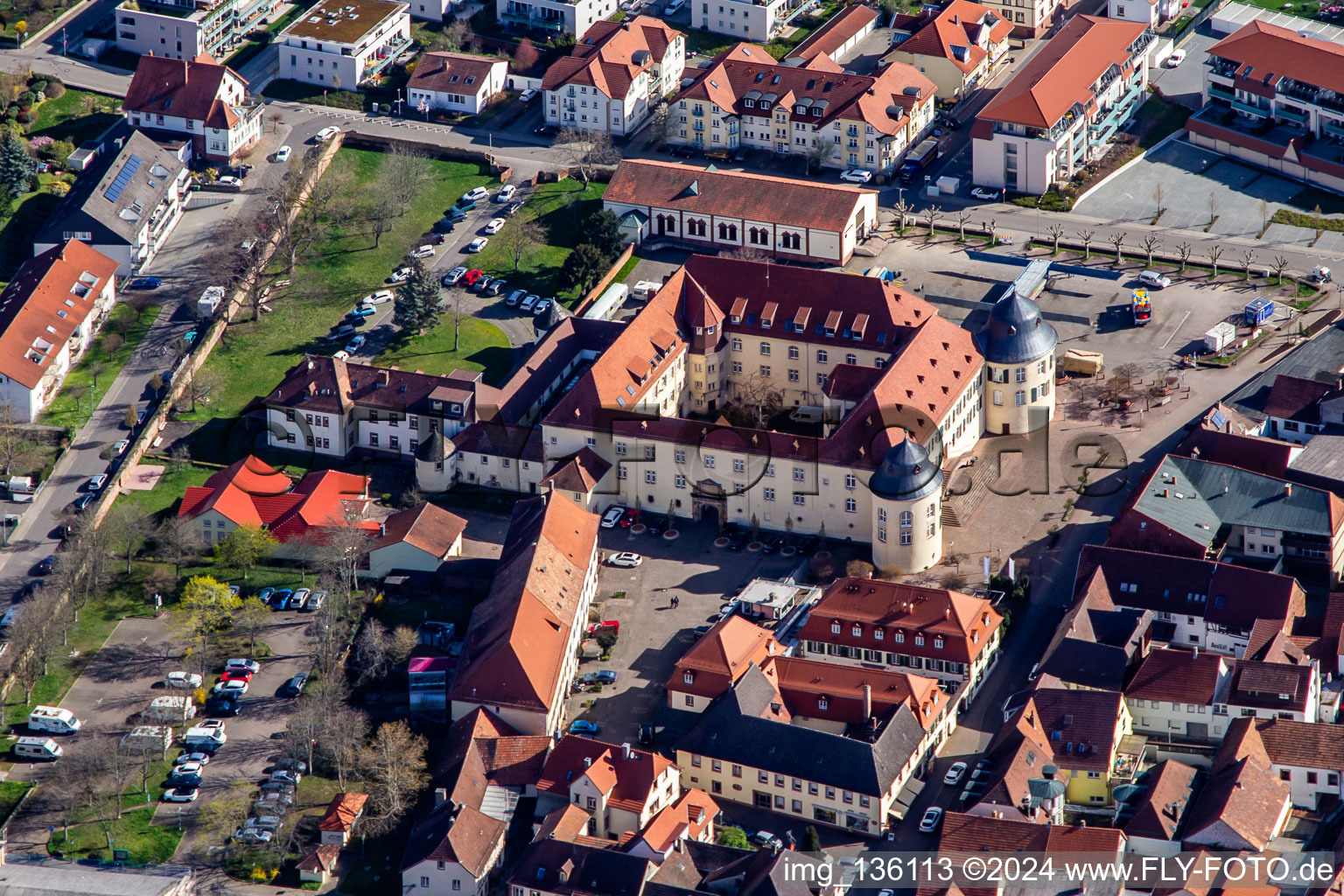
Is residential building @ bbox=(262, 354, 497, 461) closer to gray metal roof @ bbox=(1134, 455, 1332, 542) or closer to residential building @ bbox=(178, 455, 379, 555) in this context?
residential building @ bbox=(178, 455, 379, 555)

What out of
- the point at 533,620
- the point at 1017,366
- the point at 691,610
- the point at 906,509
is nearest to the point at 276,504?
the point at 533,620

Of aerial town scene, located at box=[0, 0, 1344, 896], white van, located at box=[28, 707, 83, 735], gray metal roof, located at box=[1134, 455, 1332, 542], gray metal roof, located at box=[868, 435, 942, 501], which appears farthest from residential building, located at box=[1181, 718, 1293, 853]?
white van, located at box=[28, 707, 83, 735]

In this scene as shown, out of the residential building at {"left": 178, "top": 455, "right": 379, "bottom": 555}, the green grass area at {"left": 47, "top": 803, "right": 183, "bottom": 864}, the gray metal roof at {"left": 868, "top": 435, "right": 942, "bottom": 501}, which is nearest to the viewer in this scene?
the green grass area at {"left": 47, "top": 803, "right": 183, "bottom": 864}

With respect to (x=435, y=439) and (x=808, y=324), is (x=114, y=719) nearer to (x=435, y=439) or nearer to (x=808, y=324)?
(x=435, y=439)

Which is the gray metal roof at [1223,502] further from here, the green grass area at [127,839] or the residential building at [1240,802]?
the green grass area at [127,839]

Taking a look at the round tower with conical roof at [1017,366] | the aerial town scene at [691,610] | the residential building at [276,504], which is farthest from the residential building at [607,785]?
the round tower with conical roof at [1017,366]

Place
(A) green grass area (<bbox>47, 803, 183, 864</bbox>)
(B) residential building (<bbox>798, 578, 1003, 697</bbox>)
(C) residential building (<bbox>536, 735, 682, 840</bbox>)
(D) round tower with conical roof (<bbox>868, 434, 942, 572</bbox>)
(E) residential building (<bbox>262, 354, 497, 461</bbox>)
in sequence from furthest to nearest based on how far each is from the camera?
(E) residential building (<bbox>262, 354, 497, 461</bbox>), (D) round tower with conical roof (<bbox>868, 434, 942, 572</bbox>), (B) residential building (<bbox>798, 578, 1003, 697</bbox>), (A) green grass area (<bbox>47, 803, 183, 864</bbox>), (C) residential building (<bbox>536, 735, 682, 840</bbox>)
